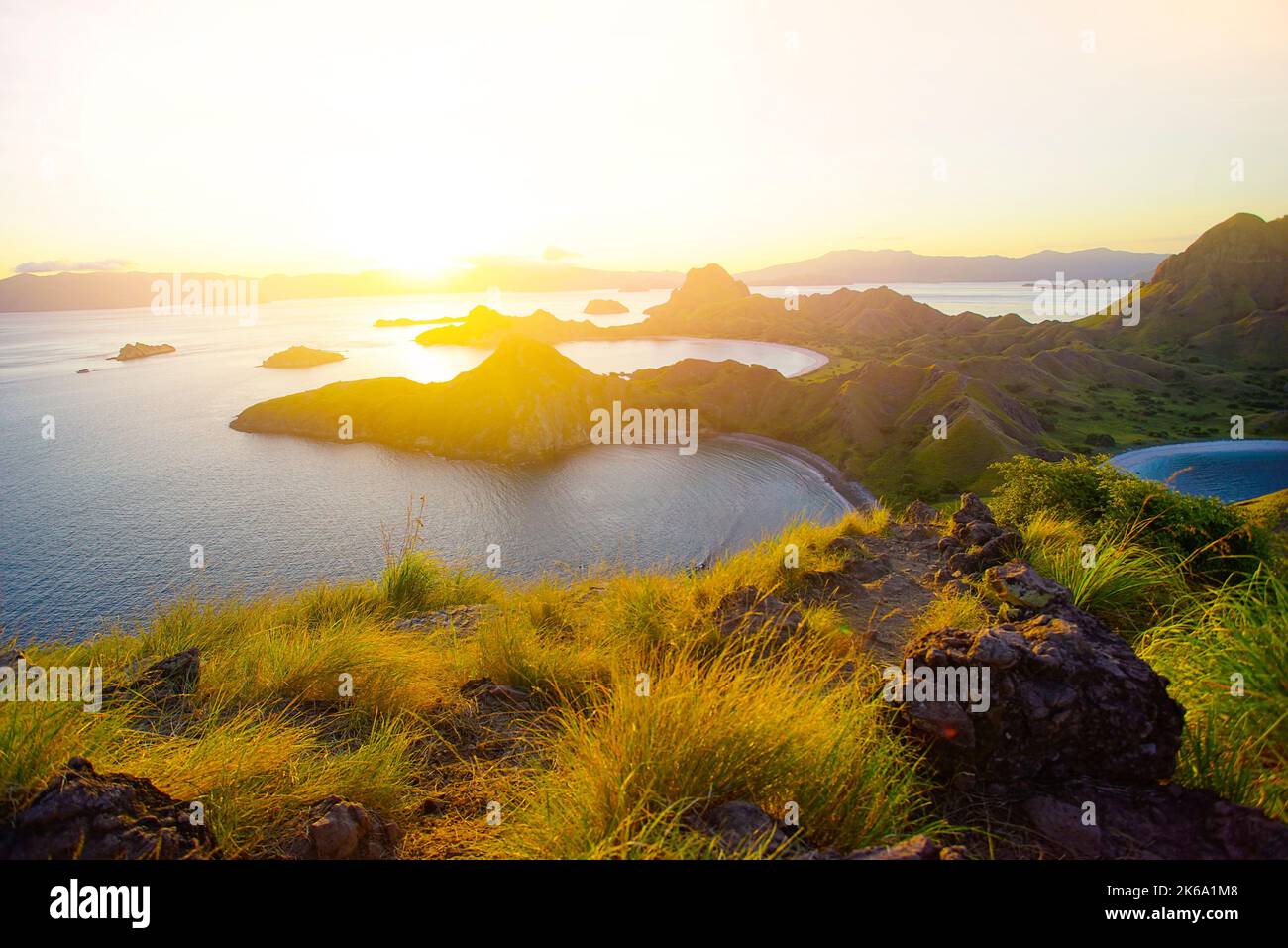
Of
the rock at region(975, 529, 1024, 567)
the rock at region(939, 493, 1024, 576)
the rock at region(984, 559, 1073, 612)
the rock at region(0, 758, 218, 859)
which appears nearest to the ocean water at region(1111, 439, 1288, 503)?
the rock at region(939, 493, 1024, 576)

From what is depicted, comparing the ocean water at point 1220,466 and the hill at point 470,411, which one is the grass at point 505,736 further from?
the hill at point 470,411

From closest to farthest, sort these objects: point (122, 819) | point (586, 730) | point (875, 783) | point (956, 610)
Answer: point (122, 819)
point (875, 783)
point (586, 730)
point (956, 610)

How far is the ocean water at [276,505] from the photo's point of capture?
46594mm

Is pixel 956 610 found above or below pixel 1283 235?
below

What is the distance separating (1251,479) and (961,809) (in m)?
100

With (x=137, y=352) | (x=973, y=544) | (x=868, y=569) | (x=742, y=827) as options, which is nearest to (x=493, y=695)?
(x=742, y=827)

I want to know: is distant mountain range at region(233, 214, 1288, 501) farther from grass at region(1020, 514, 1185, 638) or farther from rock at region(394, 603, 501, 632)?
rock at region(394, 603, 501, 632)

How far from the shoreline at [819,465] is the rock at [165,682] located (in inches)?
2524

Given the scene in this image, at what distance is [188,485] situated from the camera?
7100 centimetres

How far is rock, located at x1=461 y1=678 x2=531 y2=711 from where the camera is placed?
20.8 ft

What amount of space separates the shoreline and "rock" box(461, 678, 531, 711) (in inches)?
2462

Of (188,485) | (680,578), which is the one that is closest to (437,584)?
(680,578)
